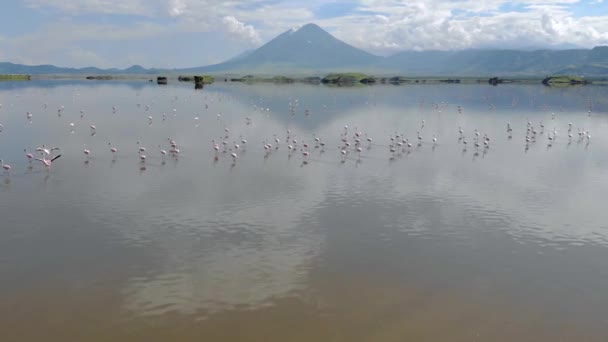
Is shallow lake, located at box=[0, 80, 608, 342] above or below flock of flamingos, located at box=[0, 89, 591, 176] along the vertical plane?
below

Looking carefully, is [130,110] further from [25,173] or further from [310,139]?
[25,173]

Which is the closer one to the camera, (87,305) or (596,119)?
(87,305)

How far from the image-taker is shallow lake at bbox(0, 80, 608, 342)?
15.9 m

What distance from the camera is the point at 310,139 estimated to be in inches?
2013

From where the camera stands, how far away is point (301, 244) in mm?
22094

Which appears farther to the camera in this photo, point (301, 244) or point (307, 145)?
point (307, 145)

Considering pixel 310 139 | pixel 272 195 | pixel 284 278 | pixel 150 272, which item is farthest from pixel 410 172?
pixel 150 272

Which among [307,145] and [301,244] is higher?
[307,145]

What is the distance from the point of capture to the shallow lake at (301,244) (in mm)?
15867

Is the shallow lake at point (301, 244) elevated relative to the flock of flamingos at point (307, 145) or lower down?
lower down

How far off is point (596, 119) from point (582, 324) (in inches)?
2800

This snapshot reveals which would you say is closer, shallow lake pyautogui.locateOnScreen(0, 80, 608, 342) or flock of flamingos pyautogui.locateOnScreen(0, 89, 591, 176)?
shallow lake pyautogui.locateOnScreen(0, 80, 608, 342)

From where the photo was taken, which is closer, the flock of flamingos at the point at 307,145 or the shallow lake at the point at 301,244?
the shallow lake at the point at 301,244

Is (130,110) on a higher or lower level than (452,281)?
higher
